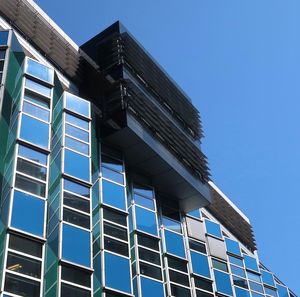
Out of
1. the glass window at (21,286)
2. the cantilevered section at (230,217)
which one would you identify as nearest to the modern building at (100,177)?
the glass window at (21,286)

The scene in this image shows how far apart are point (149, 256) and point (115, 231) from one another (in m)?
2.42

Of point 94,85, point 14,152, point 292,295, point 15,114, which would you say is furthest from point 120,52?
point 292,295

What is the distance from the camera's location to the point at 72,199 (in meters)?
24.6

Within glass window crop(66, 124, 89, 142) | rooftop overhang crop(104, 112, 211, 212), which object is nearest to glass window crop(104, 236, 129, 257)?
glass window crop(66, 124, 89, 142)

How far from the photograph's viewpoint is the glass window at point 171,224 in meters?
30.9

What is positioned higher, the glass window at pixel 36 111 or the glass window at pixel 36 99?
the glass window at pixel 36 99

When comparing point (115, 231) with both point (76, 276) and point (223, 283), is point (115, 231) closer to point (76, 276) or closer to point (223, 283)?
point (76, 276)

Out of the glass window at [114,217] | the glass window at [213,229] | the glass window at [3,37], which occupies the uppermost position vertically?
the glass window at [3,37]

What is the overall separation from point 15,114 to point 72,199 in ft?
15.1

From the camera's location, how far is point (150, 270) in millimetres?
26734

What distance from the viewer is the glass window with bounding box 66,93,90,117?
2886cm

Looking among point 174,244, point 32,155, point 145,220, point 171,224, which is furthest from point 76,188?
point 171,224

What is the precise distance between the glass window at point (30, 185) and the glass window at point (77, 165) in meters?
1.85

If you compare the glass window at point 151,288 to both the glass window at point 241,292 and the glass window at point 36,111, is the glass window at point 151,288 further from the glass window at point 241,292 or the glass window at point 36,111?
the glass window at point 241,292
